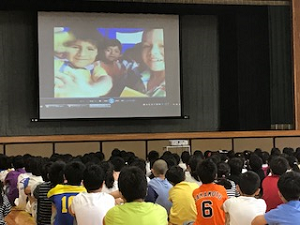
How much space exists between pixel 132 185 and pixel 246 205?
0.81m

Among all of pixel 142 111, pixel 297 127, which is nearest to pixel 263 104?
pixel 297 127

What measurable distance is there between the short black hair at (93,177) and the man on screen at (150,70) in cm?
612

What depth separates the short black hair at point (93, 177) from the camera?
2.99m

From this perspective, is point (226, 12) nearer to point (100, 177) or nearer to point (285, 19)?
point (285, 19)

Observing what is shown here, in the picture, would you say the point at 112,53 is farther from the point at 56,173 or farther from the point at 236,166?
the point at 56,173

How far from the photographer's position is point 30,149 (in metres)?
8.53

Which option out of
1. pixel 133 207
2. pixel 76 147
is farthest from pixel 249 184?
pixel 76 147

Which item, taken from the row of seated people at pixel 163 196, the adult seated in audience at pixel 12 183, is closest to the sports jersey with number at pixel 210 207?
the row of seated people at pixel 163 196

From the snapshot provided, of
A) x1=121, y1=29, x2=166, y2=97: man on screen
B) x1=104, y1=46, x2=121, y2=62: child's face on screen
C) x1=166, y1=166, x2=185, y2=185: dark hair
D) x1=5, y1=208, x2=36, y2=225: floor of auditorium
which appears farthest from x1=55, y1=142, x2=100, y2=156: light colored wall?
x1=166, y1=166, x2=185, y2=185: dark hair

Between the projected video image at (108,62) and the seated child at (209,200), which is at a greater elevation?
the projected video image at (108,62)

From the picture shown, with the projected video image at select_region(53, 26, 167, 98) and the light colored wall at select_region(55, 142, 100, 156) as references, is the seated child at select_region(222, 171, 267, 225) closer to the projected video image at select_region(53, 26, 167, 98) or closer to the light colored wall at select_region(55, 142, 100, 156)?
the light colored wall at select_region(55, 142, 100, 156)

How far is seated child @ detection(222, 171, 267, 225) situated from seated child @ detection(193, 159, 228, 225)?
0.22 metres

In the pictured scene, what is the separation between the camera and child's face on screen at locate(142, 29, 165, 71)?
9.21 m

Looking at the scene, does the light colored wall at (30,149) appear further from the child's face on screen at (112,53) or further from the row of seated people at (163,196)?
the row of seated people at (163,196)
